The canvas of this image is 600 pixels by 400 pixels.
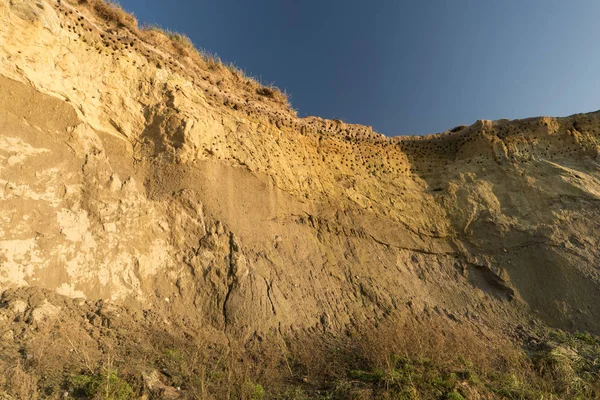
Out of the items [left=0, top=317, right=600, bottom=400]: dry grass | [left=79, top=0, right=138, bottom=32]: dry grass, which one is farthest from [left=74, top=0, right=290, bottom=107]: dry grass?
[left=0, top=317, right=600, bottom=400]: dry grass

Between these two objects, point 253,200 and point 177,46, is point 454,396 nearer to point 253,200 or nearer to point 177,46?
point 253,200

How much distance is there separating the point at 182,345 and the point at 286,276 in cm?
293

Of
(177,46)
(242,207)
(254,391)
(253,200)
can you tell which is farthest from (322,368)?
(177,46)

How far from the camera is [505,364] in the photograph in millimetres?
7066

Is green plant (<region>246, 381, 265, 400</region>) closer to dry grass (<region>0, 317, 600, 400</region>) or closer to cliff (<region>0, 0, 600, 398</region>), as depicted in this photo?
dry grass (<region>0, 317, 600, 400</region>)

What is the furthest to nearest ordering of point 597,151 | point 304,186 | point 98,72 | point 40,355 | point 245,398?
point 597,151 < point 304,186 < point 98,72 < point 245,398 < point 40,355

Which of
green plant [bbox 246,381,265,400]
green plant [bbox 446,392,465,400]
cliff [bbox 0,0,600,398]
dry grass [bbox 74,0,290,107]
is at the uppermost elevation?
dry grass [bbox 74,0,290,107]

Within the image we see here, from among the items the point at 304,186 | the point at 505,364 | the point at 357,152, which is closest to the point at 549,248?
the point at 505,364

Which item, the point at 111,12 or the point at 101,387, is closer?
the point at 101,387

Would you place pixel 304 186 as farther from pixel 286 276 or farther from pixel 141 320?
pixel 141 320

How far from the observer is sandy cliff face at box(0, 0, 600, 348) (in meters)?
6.37

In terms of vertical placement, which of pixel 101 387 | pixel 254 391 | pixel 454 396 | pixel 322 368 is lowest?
pixel 454 396

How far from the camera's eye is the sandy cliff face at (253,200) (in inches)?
251

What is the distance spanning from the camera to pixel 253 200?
9031 mm
